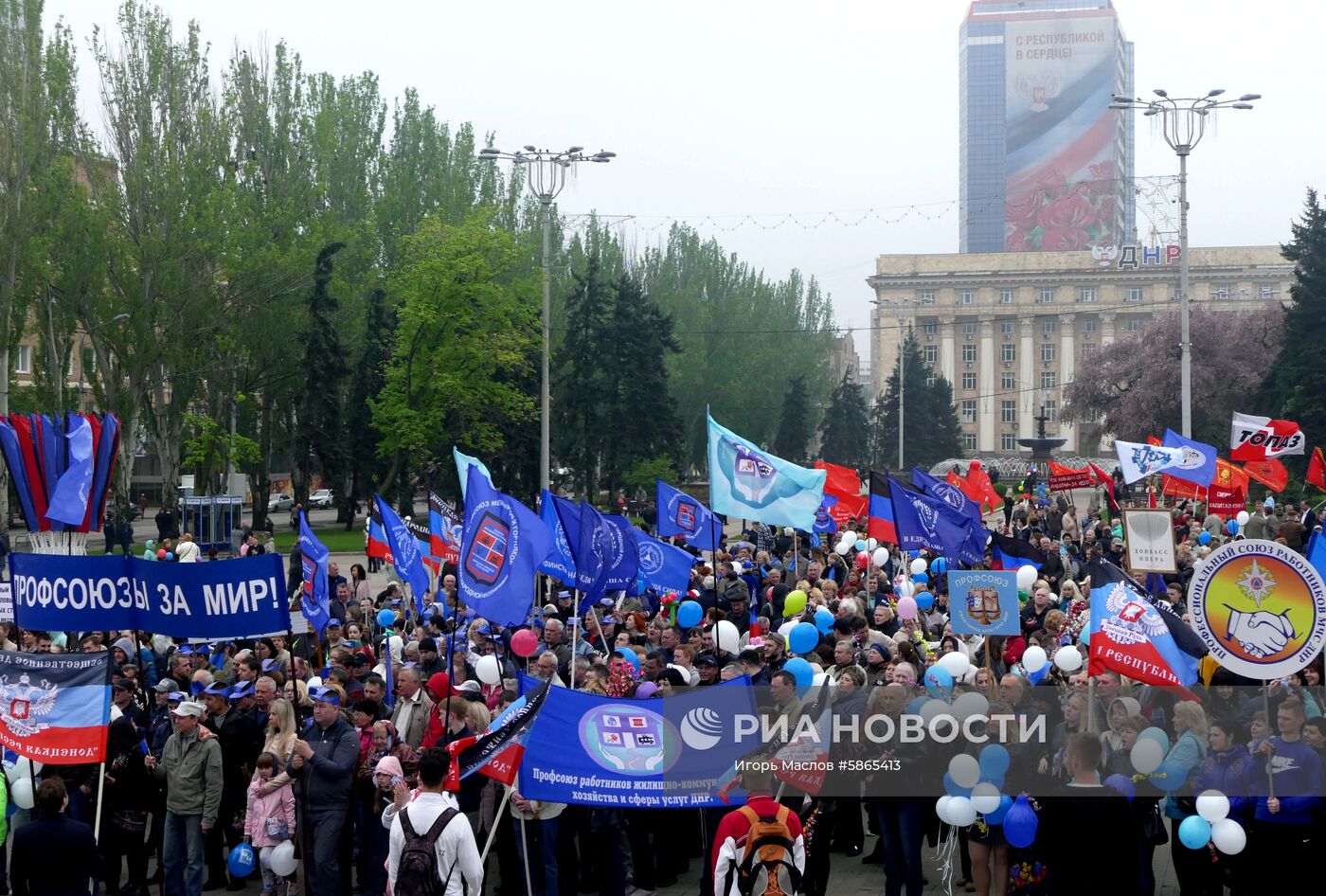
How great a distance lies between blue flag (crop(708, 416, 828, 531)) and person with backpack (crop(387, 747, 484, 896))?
Result: 861 centimetres

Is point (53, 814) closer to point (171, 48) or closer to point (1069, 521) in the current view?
point (1069, 521)

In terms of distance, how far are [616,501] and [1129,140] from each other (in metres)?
139

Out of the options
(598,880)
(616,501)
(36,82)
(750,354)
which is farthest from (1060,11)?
(598,880)

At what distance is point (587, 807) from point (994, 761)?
2.43 metres

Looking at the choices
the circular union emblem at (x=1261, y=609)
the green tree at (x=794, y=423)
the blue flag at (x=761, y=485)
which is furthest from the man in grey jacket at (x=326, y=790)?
the green tree at (x=794, y=423)

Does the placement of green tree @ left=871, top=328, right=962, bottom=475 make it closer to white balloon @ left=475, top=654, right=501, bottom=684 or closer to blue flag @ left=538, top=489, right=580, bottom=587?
blue flag @ left=538, top=489, right=580, bottom=587

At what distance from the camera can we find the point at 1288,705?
318 inches

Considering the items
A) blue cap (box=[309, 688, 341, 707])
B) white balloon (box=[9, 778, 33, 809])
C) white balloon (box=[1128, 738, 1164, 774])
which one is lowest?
white balloon (box=[9, 778, 33, 809])

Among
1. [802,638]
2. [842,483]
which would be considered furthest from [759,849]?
[842,483]

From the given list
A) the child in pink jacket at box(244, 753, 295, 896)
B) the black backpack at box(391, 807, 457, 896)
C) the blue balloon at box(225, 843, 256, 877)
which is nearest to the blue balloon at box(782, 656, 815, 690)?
the child in pink jacket at box(244, 753, 295, 896)

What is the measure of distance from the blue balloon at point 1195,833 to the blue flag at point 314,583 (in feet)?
28.9

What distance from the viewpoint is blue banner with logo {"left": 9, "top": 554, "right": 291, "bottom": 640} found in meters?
9.50

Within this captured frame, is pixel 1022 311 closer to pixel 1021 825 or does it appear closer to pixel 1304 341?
pixel 1304 341

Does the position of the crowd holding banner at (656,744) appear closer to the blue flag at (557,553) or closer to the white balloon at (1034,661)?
the white balloon at (1034,661)
